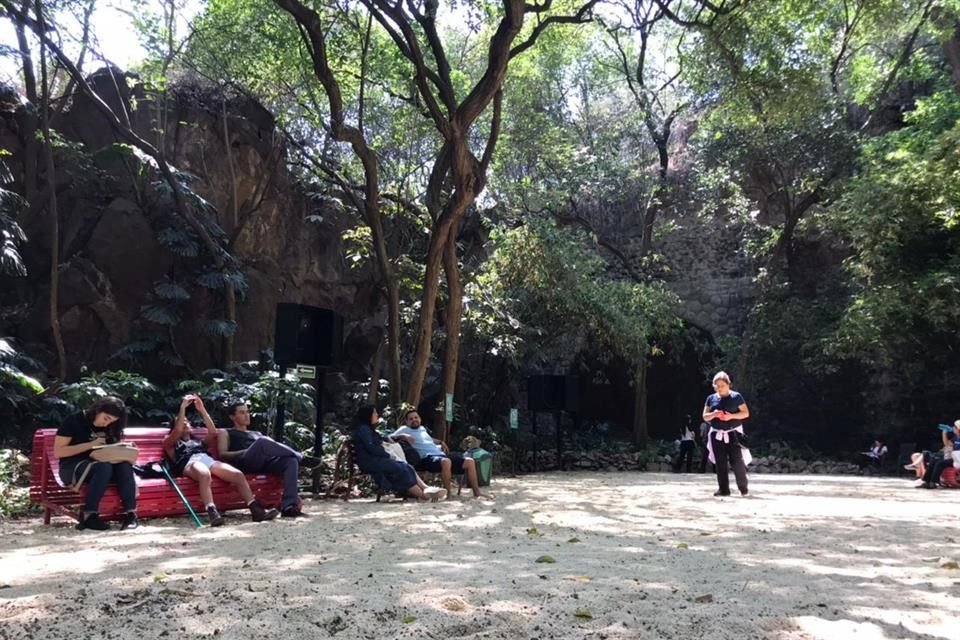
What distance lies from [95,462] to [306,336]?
2700mm

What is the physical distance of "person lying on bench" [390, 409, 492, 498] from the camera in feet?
24.1

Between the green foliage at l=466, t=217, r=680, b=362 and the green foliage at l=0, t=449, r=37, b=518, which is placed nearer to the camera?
the green foliage at l=0, t=449, r=37, b=518

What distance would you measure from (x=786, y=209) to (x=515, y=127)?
609cm

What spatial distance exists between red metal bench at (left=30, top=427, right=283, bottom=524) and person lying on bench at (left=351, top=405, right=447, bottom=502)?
2.84ft

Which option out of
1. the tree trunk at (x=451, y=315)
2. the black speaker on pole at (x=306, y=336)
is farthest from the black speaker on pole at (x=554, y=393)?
the black speaker on pole at (x=306, y=336)

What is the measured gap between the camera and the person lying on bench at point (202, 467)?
5.38 m

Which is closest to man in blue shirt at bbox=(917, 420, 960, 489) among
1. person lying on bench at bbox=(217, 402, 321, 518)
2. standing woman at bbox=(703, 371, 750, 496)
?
standing woman at bbox=(703, 371, 750, 496)

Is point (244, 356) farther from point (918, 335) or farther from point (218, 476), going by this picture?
point (918, 335)

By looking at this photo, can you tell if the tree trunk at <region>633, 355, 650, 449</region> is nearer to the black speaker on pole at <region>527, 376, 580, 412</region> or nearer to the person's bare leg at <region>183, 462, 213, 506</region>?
the black speaker on pole at <region>527, 376, 580, 412</region>

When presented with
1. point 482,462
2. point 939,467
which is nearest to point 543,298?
point 482,462

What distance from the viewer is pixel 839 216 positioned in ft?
45.2

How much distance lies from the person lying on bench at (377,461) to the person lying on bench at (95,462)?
80.3 inches

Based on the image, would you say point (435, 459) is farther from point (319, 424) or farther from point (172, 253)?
point (172, 253)

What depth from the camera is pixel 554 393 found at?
1289cm
